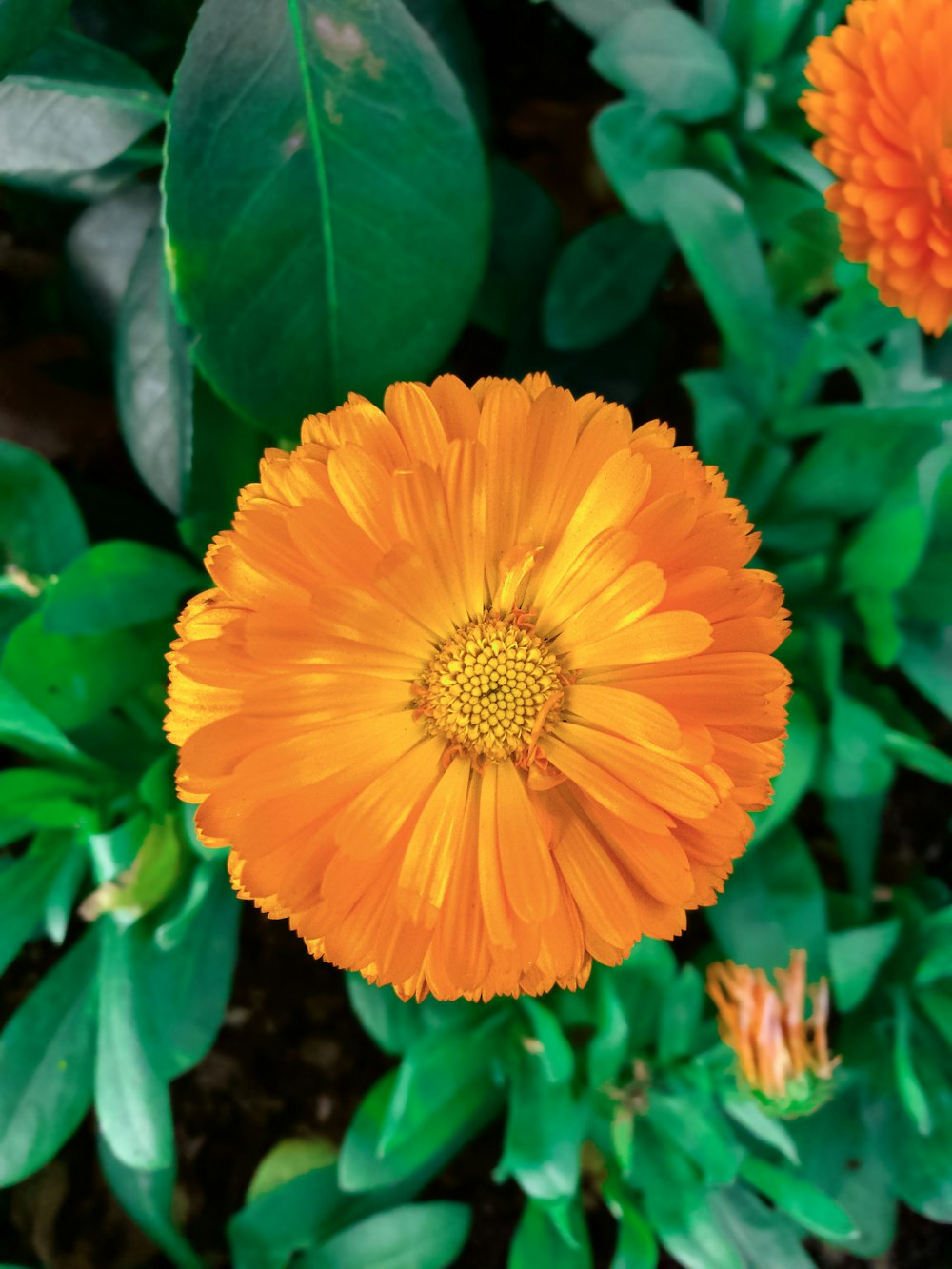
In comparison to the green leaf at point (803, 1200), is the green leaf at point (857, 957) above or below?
above

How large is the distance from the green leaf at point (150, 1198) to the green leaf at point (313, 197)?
2.36 feet

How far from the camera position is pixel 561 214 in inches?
50.4

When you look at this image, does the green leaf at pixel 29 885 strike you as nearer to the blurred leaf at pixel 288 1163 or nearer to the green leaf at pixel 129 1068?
the green leaf at pixel 129 1068

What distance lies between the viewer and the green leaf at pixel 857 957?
0.98 m

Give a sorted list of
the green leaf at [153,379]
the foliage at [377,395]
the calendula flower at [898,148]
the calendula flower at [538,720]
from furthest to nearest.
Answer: the green leaf at [153,379]
the foliage at [377,395]
the calendula flower at [898,148]
the calendula flower at [538,720]

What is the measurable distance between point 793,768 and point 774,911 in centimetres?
17

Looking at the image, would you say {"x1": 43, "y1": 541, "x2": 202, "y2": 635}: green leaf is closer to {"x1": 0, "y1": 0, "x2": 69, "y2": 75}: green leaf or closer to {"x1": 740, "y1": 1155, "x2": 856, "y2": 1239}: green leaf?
{"x1": 0, "y1": 0, "x2": 69, "y2": 75}: green leaf

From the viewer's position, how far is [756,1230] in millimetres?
1047

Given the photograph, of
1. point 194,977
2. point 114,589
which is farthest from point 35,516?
point 194,977

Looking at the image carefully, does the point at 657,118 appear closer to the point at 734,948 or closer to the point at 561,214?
the point at 561,214

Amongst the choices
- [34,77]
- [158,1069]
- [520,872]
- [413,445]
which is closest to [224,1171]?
[158,1069]

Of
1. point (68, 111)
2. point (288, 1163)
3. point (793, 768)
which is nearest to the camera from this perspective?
point (68, 111)

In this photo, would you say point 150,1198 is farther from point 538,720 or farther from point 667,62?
point 667,62

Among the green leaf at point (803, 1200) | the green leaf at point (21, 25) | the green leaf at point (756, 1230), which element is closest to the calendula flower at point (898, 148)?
the green leaf at point (21, 25)
